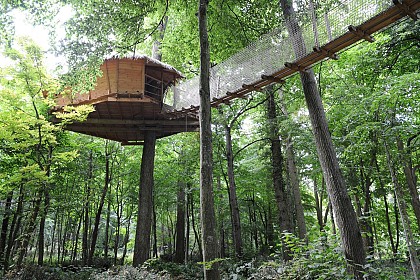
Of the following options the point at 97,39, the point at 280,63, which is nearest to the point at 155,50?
the point at 97,39

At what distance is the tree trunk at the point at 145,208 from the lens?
30.0 feet

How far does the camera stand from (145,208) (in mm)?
9516

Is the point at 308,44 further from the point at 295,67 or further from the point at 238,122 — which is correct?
the point at 238,122

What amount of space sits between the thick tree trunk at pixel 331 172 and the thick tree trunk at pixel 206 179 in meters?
1.65

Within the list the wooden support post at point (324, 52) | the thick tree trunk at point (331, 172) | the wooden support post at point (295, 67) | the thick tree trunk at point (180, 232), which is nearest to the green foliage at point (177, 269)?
the thick tree trunk at point (180, 232)

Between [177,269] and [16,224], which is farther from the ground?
[16,224]

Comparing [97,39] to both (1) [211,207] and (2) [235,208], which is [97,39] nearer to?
(1) [211,207]

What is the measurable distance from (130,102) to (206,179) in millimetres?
5426

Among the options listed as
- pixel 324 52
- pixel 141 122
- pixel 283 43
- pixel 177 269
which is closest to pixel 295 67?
pixel 324 52

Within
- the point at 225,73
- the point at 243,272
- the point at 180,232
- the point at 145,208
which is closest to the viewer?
the point at 225,73

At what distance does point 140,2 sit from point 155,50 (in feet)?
24.4

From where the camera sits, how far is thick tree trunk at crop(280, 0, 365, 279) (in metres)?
4.02

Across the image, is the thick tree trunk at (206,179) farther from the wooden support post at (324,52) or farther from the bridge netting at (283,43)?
the wooden support post at (324,52)

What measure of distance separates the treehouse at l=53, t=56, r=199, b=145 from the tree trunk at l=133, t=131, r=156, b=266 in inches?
27.6
